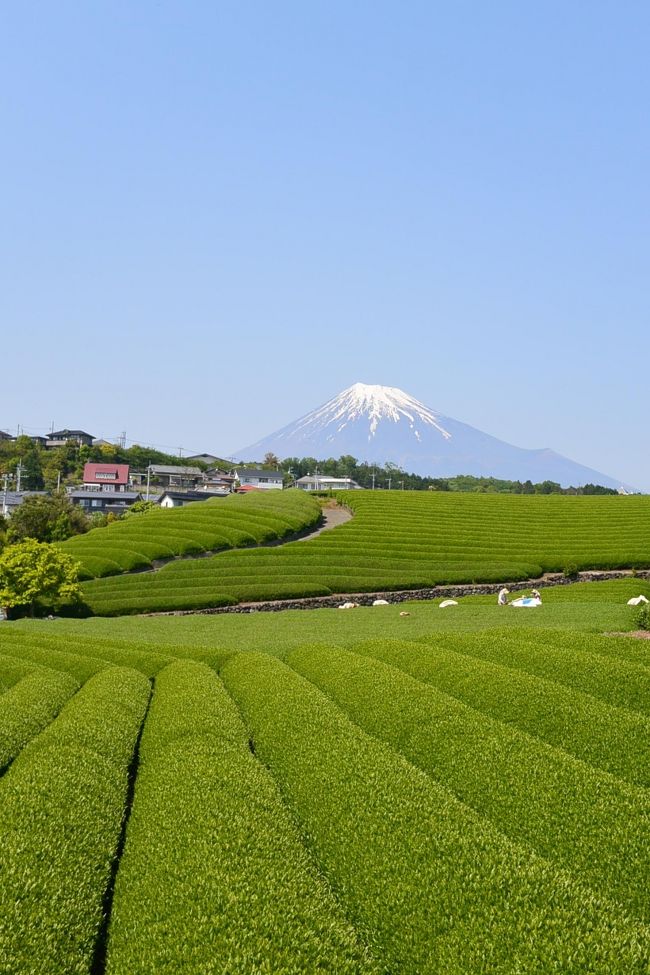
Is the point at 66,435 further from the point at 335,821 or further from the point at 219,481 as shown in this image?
the point at 335,821

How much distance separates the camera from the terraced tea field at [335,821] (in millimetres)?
7520

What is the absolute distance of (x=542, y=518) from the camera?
80062mm

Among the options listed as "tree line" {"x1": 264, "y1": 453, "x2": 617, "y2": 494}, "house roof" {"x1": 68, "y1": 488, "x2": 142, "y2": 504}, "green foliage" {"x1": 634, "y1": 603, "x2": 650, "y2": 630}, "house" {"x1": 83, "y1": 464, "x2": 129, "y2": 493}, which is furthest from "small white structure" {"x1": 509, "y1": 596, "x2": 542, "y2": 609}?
"tree line" {"x1": 264, "y1": 453, "x2": 617, "y2": 494}

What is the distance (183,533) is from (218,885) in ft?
179

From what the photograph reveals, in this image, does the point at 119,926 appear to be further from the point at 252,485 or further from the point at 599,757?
the point at 252,485

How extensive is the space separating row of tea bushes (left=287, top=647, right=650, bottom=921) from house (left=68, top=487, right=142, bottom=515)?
109942 mm

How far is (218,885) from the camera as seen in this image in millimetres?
8289

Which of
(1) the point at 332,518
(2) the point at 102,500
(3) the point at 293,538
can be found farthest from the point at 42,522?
(2) the point at 102,500

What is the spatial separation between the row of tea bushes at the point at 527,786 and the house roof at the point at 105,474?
125 m

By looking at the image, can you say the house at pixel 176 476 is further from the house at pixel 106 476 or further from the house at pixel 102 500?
the house at pixel 102 500

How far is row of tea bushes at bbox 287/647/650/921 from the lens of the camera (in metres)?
9.45

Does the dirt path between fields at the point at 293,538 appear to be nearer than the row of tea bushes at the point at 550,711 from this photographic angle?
No

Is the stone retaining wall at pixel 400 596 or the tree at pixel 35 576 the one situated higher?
the tree at pixel 35 576

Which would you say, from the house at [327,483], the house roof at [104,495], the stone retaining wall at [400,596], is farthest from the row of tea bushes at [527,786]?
the house at [327,483]
